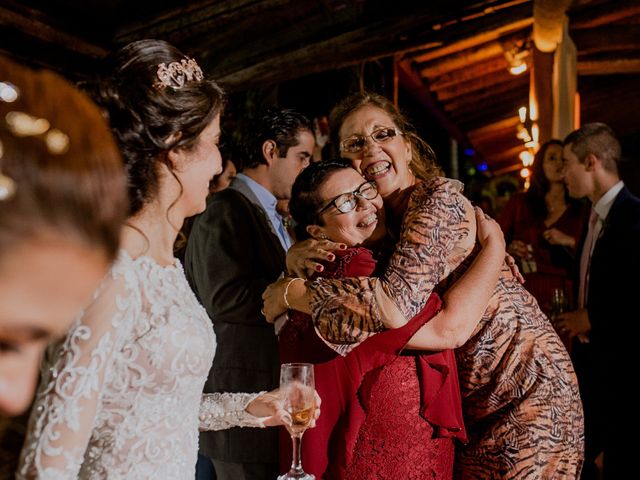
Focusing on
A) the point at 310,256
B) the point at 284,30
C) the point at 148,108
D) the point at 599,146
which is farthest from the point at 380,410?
the point at 284,30

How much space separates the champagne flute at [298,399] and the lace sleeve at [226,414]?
131 mm

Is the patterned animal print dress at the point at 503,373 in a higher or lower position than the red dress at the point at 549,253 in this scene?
lower

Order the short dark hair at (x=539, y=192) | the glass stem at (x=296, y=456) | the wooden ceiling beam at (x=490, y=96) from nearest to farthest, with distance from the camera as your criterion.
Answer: the glass stem at (x=296, y=456)
the short dark hair at (x=539, y=192)
the wooden ceiling beam at (x=490, y=96)

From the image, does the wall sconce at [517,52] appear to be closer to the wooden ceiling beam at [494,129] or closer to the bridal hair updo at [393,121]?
the wooden ceiling beam at [494,129]

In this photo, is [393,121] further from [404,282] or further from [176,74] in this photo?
[176,74]

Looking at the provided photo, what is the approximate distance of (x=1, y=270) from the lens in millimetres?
526

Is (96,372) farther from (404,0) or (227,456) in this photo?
(404,0)

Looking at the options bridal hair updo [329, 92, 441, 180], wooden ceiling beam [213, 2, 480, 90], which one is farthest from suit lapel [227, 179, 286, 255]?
wooden ceiling beam [213, 2, 480, 90]

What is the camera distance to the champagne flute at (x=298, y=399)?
5.54ft

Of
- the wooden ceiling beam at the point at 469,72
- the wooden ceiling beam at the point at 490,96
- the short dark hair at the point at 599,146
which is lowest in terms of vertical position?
the short dark hair at the point at 599,146

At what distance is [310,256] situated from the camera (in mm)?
1953

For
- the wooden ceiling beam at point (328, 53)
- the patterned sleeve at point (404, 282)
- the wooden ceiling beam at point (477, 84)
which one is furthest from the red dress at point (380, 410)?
the wooden ceiling beam at point (477, 84)

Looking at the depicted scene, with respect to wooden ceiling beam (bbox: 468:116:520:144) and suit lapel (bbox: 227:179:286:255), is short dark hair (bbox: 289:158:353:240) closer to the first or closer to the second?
suit lapel (bbox: 227:179:286:255)

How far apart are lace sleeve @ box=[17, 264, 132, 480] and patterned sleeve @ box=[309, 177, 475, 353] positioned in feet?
2.18
